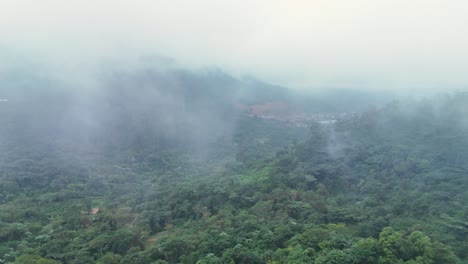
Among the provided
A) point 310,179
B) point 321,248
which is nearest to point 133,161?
point 310,179

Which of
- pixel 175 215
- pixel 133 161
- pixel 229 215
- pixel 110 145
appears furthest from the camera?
pixel 110 145

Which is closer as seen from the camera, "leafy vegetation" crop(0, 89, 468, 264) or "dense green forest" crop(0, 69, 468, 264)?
"leafy vegetation" crop(0, 89, 468, 264)

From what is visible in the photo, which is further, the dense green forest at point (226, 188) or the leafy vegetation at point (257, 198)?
the dense green forest at point (226, 188)

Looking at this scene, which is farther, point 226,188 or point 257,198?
point 226,188

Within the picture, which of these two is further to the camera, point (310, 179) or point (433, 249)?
point (310, 179)

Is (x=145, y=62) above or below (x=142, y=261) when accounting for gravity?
above

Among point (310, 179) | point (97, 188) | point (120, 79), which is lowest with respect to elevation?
point (97, 188)

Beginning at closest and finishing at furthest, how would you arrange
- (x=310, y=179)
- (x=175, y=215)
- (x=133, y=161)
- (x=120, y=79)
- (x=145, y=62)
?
1. (x=175, y=215)
2. (x=310, y=179)
3. (x=133, y=161)
4. (x=120, y=79)
5. (x=145, y=62)

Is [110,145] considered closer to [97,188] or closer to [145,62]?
[97,188]
